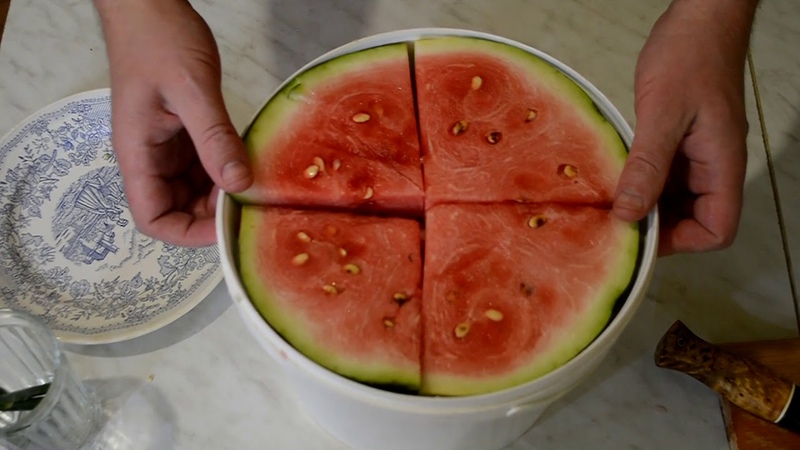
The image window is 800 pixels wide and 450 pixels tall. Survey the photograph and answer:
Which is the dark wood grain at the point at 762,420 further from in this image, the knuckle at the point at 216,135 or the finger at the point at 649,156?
the knuckle at the point at 216,135

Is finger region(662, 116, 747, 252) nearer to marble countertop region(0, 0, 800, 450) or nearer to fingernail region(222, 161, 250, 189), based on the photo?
marble countertop region(0, 0, 800, 450)

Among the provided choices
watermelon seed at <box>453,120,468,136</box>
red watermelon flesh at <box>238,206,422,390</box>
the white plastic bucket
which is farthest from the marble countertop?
watermelon seed at <box>453,120,468,136</box>

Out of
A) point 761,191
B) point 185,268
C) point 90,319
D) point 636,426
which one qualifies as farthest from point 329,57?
point 761,191

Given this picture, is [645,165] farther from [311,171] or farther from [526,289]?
[311,171]

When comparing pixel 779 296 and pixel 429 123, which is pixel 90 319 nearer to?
pixel 429 123

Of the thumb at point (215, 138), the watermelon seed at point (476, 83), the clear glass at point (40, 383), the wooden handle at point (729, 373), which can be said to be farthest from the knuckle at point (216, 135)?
the wooden handle at point (729, 373)

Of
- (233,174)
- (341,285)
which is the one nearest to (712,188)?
(341,285)

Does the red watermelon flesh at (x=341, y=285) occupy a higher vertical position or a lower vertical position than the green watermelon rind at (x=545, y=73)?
lower
